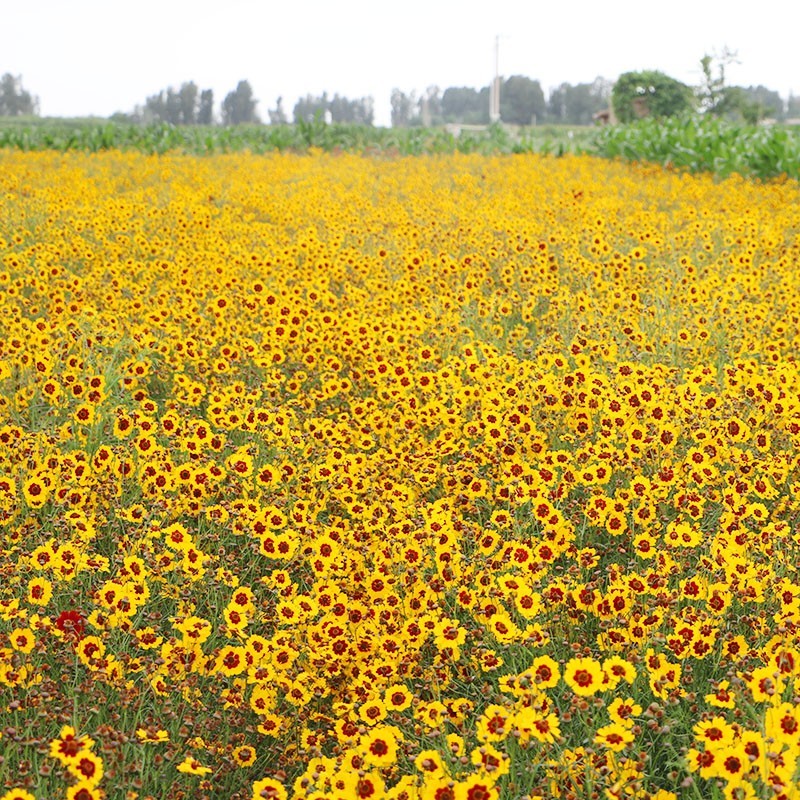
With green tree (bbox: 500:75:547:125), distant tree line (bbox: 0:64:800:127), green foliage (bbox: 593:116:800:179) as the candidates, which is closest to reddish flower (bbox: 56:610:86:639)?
green foliage (bbox: 593:116:800:179)

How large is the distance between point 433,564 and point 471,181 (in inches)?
456

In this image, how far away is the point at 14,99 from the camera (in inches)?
4333

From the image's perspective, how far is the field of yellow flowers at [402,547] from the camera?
2.38 meters

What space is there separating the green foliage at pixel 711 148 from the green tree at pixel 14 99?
105477 millimetres

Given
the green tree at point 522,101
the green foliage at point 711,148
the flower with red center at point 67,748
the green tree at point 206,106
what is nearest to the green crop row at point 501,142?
the green foliage at point 711,148

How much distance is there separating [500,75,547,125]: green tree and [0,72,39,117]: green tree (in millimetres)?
60877

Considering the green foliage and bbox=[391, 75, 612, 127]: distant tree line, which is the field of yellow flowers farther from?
bbox=[391, 75, 612, 127]: distant tree line

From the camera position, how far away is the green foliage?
1408cm

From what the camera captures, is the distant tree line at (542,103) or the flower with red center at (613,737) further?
the distant tree line at (542,103)

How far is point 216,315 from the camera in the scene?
571cm

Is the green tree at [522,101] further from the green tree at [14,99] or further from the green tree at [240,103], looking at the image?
the green tree at [14,99]

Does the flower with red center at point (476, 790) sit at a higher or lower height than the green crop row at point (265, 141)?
lower

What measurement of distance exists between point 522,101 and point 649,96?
94295mm

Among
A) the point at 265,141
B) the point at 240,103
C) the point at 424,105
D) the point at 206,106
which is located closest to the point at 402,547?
the point at 265,141
